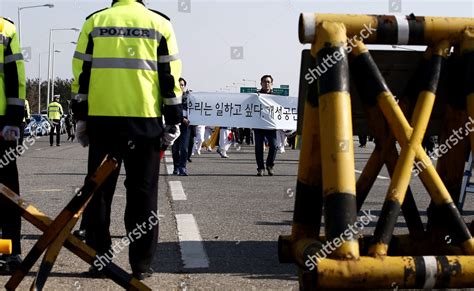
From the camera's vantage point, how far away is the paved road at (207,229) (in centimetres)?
569

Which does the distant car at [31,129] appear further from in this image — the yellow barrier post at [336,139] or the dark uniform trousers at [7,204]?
the yellow barrier post at [336,139]

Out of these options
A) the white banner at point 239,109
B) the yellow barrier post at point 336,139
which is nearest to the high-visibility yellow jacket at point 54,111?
the white banner at point 239,109

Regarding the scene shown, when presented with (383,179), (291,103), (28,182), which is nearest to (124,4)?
(28,182)

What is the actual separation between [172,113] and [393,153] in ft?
5.17

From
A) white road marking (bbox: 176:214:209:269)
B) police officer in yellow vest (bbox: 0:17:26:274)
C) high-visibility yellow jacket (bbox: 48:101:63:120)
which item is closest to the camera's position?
police officer in yellow vest (bbox: 0:17:26:274)

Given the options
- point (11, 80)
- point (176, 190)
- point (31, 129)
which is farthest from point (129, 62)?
point (31, 129)

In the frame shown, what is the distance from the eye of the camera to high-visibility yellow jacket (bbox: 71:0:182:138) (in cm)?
543

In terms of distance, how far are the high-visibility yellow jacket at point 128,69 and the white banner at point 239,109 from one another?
16.7m

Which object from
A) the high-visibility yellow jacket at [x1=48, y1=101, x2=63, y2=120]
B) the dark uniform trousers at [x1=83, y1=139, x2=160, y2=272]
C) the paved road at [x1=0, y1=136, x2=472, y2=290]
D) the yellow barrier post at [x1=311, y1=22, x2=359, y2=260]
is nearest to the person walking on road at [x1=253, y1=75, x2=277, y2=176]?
the paved road at [x1=0, y1=136, x2=472, y2=290]

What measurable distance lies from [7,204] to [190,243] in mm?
1745

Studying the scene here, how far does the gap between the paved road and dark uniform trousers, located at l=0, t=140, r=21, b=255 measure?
363 mm

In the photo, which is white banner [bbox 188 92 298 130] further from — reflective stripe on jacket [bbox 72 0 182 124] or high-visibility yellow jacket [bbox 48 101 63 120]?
reflective stripe on jacket [bbox 72 0 182 124]

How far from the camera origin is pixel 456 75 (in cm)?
427

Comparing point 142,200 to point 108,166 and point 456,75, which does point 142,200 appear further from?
point 456,75
